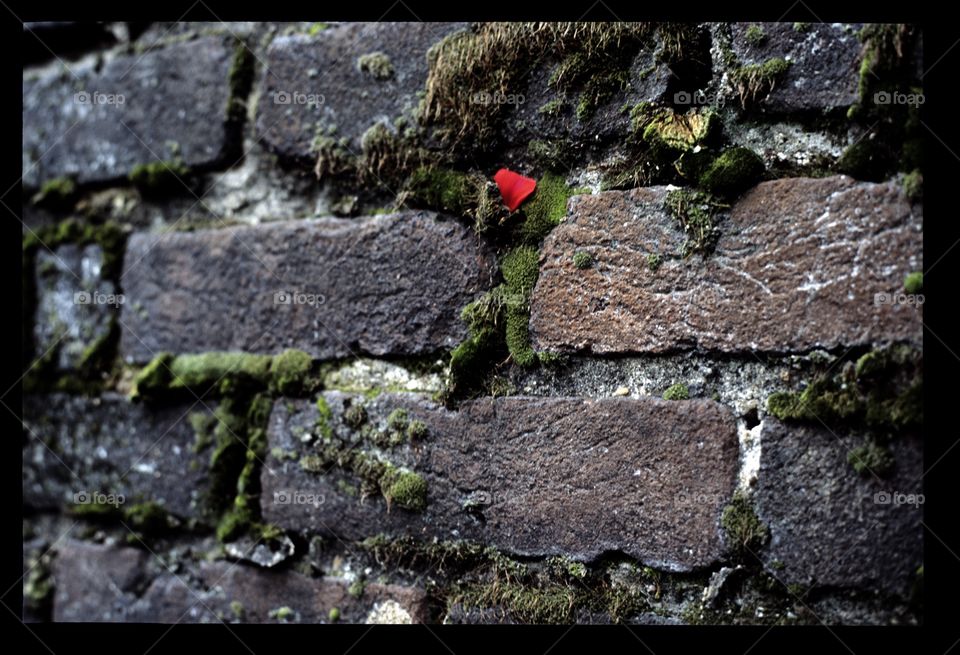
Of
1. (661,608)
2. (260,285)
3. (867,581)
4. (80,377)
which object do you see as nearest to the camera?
(867,581)

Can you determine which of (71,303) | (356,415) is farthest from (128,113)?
(356,415)

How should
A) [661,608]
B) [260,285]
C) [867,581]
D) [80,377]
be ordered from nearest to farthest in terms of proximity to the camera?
1. [867,581]
2. [661,608]
3. [260,285]
4. [80,377]

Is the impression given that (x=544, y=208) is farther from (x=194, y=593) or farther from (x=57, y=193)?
(x=57, y=193)

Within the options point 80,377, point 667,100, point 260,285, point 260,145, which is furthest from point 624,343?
point 80,377

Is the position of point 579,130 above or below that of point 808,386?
above

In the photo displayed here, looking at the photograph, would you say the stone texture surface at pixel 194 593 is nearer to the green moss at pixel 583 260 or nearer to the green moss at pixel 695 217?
the green moss at pixel 583 260

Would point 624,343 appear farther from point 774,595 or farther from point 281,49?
point 281,49

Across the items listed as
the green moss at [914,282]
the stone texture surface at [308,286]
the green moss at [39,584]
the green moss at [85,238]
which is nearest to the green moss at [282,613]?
the stone texture surface at [308,286]
